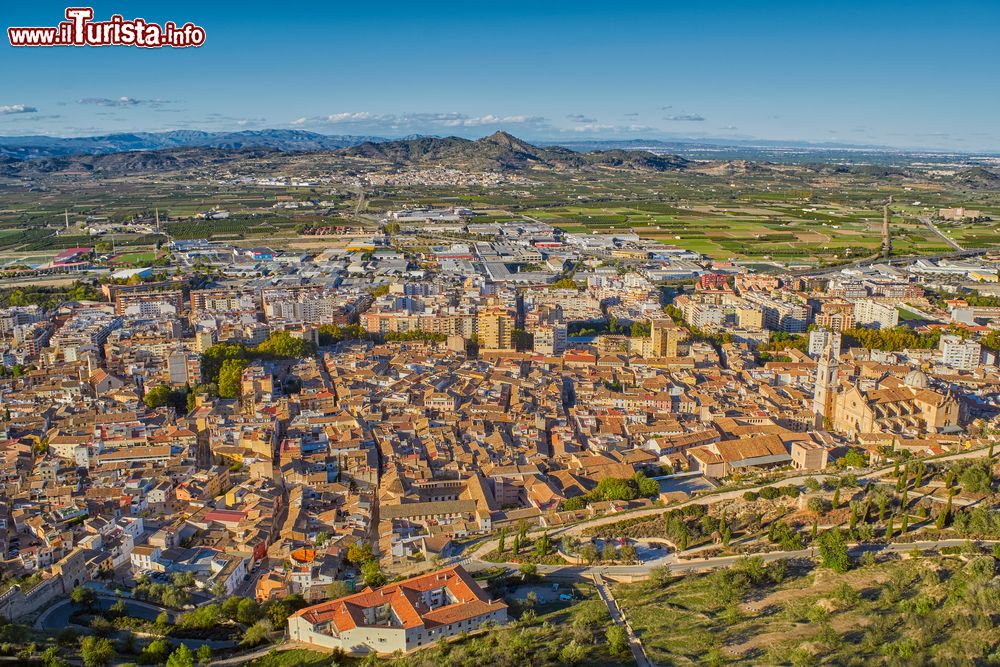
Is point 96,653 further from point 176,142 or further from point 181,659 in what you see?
point 176,142

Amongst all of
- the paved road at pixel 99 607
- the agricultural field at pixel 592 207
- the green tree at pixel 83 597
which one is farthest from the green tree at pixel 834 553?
the agricultural field at pixel 592 207

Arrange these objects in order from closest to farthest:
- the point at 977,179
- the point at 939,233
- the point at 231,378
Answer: the point at 231,378 → the point at 939,233 → the point at 977,179

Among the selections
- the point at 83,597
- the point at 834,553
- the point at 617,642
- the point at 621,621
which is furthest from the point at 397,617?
the point at 834,553

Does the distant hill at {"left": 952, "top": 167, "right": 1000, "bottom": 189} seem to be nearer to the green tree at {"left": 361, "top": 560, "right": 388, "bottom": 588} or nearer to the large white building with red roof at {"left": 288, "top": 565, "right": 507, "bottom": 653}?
the green tree at {"left": 361, "top": 560, "right": 388, "bottom": 588}

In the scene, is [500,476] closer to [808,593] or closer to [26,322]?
[808,593]

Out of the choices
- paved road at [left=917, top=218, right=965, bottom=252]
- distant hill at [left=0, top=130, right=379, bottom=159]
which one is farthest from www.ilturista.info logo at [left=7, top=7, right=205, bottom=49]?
distant hill at [left=0, top=130, right=379, bottom=159]

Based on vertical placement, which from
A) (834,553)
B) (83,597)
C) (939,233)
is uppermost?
(939,233)

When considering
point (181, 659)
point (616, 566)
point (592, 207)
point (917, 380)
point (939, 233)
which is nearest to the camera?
point (181, 659)
